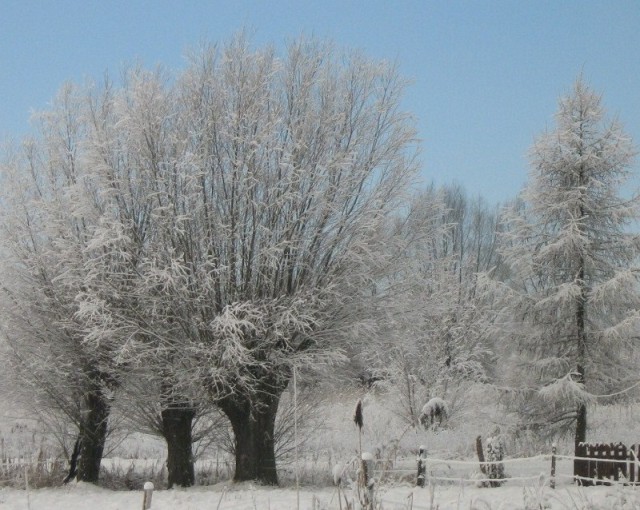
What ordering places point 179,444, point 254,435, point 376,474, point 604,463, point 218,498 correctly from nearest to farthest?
1. point 376,474
2. point 218,498
3. point 604,463
4. point 254,435
5. point 179,444

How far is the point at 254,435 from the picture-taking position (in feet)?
53.6

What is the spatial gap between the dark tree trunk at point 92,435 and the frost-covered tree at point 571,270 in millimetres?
10224

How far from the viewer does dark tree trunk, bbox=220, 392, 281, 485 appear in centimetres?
1602

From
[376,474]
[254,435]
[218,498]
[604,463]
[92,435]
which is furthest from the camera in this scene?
[92,435]

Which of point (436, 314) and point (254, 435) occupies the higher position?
point (436, 314)

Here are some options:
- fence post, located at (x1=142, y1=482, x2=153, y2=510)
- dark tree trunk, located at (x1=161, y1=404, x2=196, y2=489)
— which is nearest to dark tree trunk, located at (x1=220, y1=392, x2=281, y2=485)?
dark tree trunk, located at (x1=161, y1=404, x2=196, y2=489)

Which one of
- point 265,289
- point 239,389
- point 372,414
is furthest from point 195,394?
point 372,414

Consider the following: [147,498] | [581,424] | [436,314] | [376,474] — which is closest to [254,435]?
[376,474]

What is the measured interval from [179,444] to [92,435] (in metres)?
2.31

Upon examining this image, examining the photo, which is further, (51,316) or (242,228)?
(51,316)

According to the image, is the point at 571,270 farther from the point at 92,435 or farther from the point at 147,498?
the point at 147,498

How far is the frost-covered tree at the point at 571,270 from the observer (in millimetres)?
18812

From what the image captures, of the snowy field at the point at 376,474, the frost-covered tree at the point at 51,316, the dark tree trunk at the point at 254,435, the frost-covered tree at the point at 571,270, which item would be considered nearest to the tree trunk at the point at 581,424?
the frost-covered tree at the point at 571,270

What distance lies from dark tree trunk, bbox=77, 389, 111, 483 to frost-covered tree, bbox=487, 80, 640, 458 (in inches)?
403
